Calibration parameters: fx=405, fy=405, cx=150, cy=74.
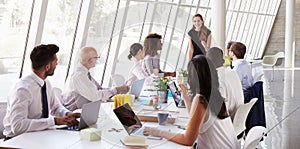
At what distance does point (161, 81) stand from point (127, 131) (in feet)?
4.31

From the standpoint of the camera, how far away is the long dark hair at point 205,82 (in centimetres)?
226

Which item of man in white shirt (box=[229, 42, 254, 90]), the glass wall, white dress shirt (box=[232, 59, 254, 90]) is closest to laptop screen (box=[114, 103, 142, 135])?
the glass wall

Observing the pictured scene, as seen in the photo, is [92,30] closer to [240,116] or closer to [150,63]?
[150,63]

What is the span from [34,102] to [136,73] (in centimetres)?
94

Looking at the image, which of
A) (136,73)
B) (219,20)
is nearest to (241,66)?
(136,73)

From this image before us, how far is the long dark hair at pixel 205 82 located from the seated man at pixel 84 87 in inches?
32.6

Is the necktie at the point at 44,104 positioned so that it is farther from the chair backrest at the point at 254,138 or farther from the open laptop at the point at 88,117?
the chair backrest at the point at 254,138

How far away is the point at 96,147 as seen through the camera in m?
2.17

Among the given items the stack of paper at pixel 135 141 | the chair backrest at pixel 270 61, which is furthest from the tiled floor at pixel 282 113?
the stack of paper at pixel 135 141

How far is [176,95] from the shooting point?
350 cm

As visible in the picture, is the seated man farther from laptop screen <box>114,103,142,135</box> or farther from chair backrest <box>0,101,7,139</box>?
laptop screen <box>114,103,142,135</box>

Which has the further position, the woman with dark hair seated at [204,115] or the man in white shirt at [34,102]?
the man in white shirt at [34,102]

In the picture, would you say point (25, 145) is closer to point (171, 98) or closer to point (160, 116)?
point (160, 116)

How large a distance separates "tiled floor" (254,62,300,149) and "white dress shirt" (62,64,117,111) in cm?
202
